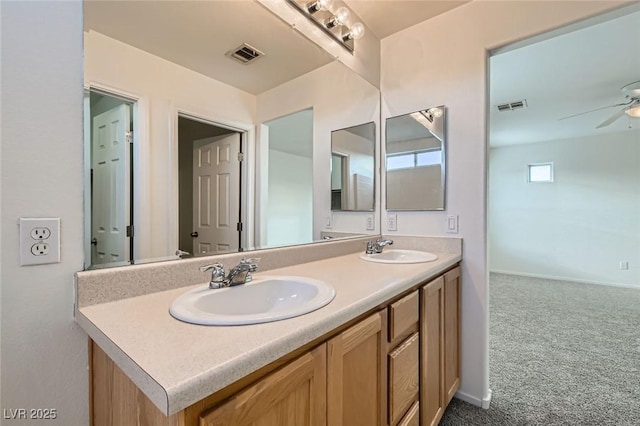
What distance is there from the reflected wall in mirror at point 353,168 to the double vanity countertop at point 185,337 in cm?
104

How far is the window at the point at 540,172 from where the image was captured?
4.91 meters

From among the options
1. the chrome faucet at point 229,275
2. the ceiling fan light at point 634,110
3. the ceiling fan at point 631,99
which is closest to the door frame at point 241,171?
the chrome faucet at point 229,275

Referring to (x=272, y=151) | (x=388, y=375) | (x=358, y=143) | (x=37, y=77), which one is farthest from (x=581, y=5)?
(x=37, y=77)

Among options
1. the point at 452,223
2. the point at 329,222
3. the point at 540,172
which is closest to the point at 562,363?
the point at 452,223

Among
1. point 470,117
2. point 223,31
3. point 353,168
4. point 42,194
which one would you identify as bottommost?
point 42,194

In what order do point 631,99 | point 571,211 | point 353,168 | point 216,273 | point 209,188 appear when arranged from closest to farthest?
1. point 216,273
2. point 209,188
3. point 353,168
4. point 631,99
5. point 571,211

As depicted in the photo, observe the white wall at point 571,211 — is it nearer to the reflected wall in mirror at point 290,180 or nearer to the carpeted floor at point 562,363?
the carpeted floor at point 562,363

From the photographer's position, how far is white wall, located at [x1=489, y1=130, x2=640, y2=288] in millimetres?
4316

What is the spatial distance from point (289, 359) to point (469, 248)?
1.44m

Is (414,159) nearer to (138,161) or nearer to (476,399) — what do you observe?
(476,399)

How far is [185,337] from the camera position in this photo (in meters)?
0.61

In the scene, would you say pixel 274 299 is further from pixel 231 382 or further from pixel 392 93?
pixel 392 93

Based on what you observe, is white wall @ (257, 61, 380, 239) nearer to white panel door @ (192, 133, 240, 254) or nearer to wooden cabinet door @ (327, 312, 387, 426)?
white panel door @ (192, 133, 240, 254)

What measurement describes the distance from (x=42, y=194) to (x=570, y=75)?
381 cm
